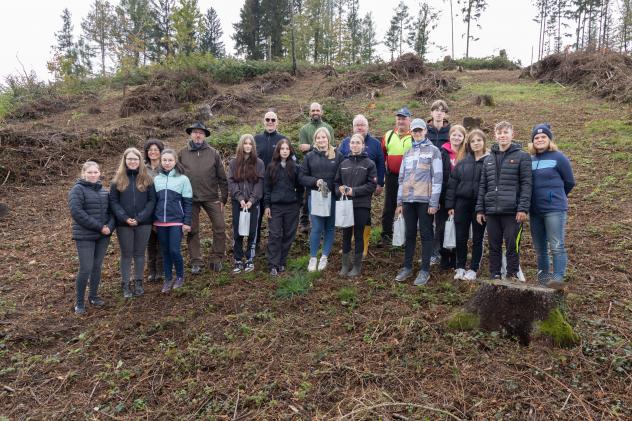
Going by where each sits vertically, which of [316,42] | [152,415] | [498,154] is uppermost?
[316,42]

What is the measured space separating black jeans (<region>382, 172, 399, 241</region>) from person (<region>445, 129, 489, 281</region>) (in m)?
1.09

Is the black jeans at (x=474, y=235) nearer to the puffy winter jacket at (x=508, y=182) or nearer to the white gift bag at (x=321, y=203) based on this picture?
the puffy winter jacket at (x=508, y=182)

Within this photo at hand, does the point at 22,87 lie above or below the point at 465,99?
above

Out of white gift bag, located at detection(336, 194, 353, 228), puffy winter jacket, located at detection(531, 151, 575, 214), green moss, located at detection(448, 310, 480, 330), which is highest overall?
puffy winter jacket, located at detection(531, 151, 575, 214)

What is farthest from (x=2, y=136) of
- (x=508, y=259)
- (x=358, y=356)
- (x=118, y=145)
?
(x=508, y=259)

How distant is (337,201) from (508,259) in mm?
2141

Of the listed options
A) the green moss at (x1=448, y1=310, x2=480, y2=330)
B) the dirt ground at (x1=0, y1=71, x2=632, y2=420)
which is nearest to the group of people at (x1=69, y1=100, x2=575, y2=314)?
the dirt ground at (x1=0, y1=71, x2=632, y2=420)

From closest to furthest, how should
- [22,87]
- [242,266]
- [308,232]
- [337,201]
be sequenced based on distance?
[337,201] → [242,266] → [308,232] → [22,87]

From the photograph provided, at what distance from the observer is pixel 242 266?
598 centimetres

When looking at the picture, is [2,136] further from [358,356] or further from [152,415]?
[358,356]

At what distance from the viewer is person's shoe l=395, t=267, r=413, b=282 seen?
17.3 ft

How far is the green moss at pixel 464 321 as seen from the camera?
397 cm

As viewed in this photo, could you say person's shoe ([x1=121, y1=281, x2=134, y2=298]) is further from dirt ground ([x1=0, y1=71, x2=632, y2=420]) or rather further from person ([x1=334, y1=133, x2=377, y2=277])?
person ([x1=334, y1=133, x2=377, y2=277])

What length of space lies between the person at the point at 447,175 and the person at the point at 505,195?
23.6 inches
